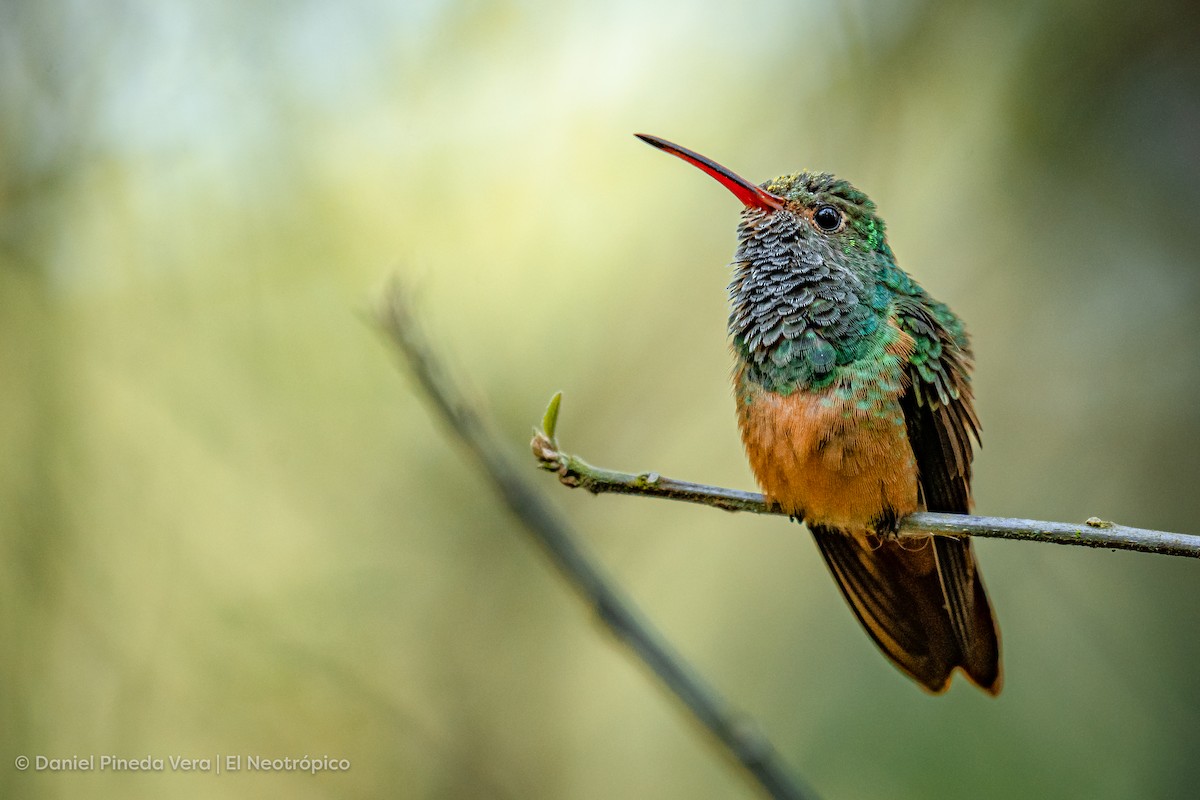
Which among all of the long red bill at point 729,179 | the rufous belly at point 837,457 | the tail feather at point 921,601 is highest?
the long red bill at point 729,179

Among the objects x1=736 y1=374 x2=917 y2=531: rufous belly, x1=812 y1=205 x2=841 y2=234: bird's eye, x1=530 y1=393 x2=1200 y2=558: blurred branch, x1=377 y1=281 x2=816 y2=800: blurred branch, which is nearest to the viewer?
x1=530 y1=393 x2=1200 y2=558: blurred branch

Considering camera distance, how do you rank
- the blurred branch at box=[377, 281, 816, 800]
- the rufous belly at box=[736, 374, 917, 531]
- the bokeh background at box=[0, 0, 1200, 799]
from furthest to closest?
the bokeh background at box=[0, 0, 1200, 799] < the rufous belly at box=[736, 374, 917, 531] < the blurred branch at box=[377, 281, 816, 800]

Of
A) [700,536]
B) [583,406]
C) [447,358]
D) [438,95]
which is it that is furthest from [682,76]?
[700,536]

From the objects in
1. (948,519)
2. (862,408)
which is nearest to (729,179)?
(862,408)

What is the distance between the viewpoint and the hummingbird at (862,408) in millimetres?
2734

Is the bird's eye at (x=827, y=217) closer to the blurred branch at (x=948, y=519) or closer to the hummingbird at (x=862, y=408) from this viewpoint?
the hummingbird at (x=862, y=408)

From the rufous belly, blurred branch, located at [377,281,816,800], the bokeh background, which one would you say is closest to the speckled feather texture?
the rufous belly

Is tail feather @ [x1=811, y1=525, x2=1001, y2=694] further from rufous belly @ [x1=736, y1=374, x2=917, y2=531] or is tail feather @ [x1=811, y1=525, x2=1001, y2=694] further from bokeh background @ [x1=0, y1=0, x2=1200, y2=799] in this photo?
bokeh background @ [x1=0, y1=0, x2=1200, y2=799]

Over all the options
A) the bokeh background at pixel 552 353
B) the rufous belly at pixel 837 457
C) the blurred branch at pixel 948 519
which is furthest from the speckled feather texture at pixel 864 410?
the bokeh background at pixel 552 353

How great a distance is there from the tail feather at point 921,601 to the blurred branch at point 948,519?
579mm

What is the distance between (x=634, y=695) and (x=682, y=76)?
361 centimetres

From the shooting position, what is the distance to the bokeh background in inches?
175

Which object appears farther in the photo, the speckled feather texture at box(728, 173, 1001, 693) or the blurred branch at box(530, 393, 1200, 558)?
the speckled feather texture at box(728, 173, 1001, 693)

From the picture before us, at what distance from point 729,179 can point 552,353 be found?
2.58 metres
